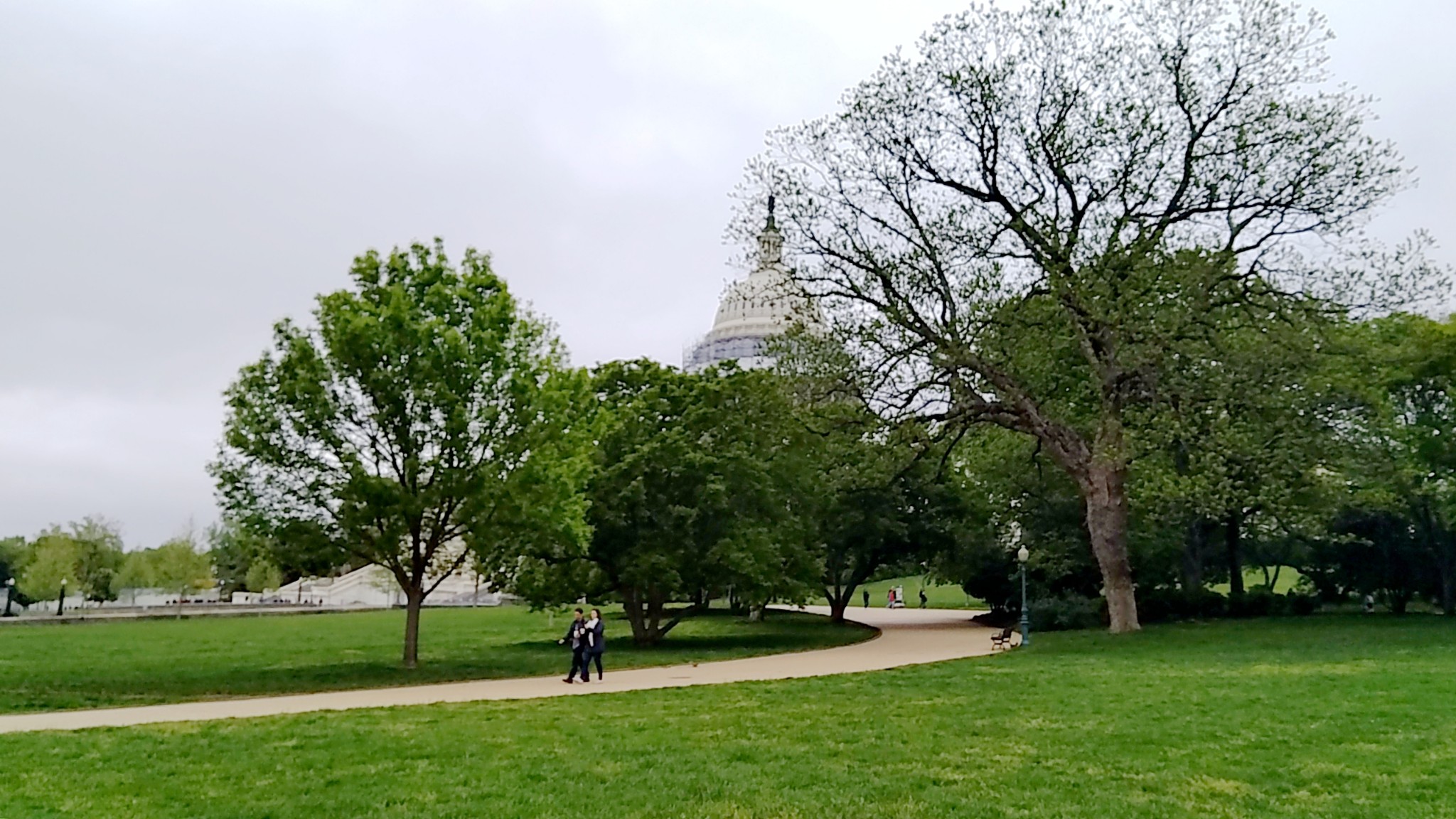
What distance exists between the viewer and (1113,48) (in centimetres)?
2550

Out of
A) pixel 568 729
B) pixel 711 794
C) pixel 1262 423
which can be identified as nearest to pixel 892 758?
pixel 711 794

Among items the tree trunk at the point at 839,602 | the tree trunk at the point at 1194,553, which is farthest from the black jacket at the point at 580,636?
the tree trunk at the point at 1194,553

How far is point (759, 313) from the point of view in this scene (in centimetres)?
9431

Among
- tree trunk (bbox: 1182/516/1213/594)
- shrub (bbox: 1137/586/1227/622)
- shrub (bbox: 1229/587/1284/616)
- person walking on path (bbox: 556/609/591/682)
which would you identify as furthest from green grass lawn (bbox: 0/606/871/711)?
shrub (bbox: 1229/587/1284/616)

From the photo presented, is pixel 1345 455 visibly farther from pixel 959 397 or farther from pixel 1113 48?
pixel 1113 48

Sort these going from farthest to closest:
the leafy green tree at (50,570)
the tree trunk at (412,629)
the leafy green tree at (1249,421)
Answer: the leafy green tree at (50,570) < the leafy green tree at (1249,421) < the tree trunk at (412,629)

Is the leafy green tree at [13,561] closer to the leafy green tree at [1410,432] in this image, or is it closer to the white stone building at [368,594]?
the white stone building at [368,594]

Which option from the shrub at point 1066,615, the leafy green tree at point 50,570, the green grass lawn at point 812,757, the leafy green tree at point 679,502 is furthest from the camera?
the leafy green tree at point 50,570

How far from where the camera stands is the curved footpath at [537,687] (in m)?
14.1

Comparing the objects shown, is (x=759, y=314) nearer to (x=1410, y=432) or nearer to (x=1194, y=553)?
(x=1194, y=553)

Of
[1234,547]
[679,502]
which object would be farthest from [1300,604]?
[679,502]

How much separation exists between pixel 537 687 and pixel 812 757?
8.84 m

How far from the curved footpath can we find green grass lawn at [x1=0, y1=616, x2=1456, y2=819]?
1347 millimetres

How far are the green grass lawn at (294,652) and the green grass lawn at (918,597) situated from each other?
17.2 metres
